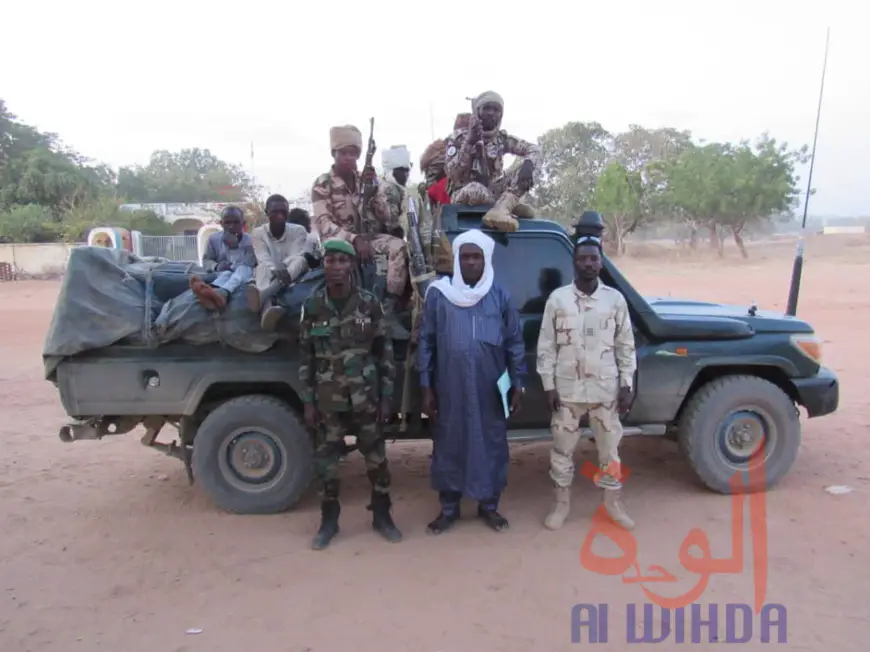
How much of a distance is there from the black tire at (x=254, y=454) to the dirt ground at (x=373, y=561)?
15 cm

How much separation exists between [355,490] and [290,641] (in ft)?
6.33

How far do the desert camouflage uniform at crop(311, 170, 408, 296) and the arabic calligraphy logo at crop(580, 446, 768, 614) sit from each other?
1998 mm

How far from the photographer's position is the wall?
26609mm

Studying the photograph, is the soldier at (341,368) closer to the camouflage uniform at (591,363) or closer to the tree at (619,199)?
the camouflage uniform at (591,363)

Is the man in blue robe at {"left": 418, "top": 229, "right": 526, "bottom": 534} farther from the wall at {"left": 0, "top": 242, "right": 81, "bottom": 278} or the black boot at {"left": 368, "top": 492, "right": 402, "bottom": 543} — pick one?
the wall at {"left": 0, "top": 242, "right": 81, "bottom": 278}

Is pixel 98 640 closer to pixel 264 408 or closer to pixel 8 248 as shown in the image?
pixel 264 408

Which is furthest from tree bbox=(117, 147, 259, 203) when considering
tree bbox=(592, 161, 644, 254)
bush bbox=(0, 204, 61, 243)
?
tree bbox=(592, 161, 644, 254)

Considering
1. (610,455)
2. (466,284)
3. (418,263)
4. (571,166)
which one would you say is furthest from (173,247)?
(610,455)

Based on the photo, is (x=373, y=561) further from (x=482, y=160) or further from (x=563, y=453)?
(x=482, y=160)

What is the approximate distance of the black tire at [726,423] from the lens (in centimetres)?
458

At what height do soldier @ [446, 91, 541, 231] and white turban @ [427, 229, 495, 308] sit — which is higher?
soldier @ [446, 91, 541, 231]

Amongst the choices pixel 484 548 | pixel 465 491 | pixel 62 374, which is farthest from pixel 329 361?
pixel 62 374

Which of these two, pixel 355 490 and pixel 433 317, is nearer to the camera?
pixel 433 317

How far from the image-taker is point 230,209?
16.8 ft
